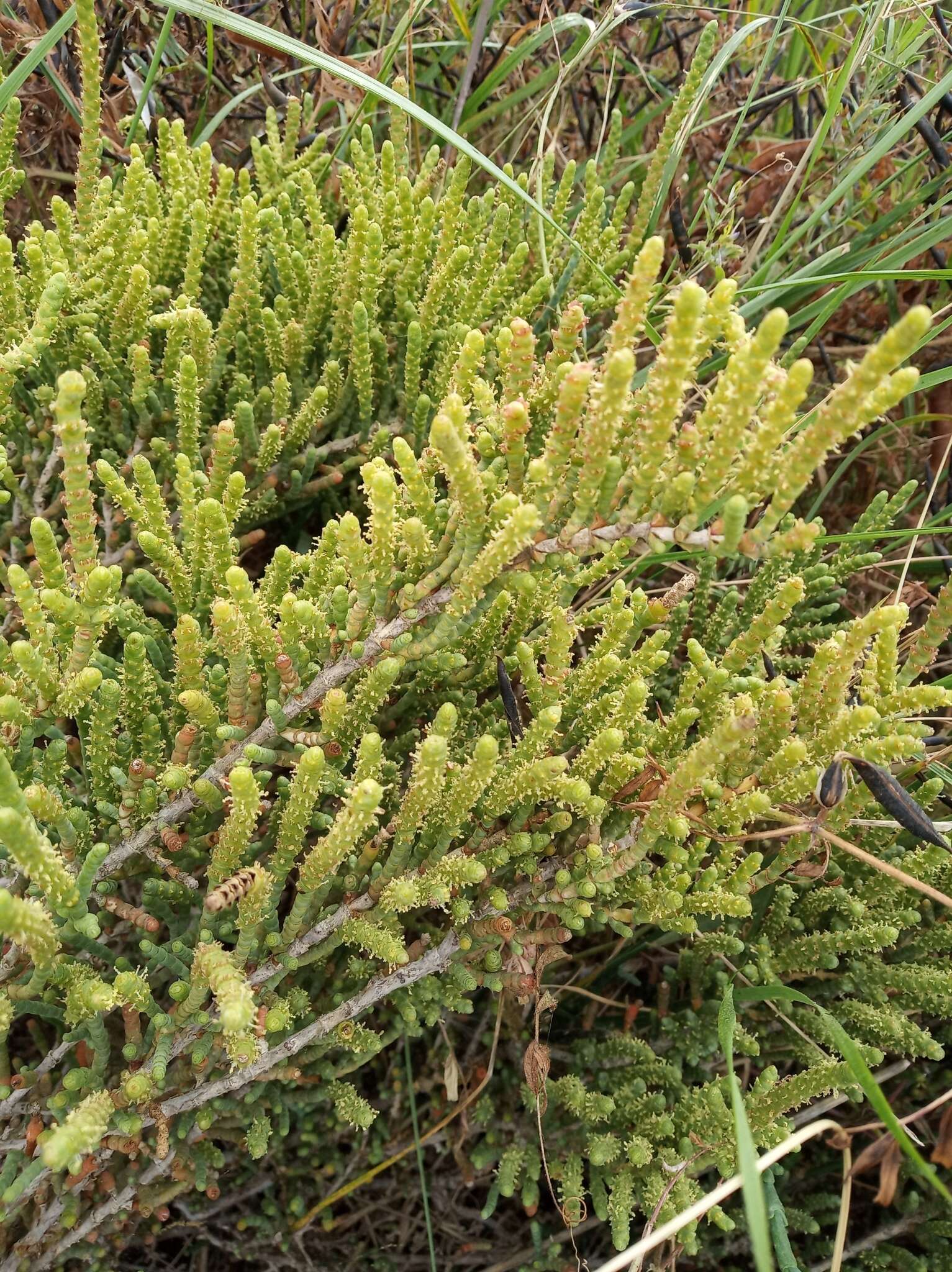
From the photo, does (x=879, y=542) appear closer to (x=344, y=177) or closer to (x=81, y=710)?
(x=344, y=177)

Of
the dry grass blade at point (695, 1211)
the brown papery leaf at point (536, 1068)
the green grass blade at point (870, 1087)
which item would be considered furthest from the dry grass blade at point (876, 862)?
the brown papery leaf at point (536, 1068)

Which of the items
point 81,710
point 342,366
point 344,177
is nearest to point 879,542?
point 342,366

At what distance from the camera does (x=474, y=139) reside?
2332 mm

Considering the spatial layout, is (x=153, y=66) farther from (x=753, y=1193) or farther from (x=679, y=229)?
(x=753, y=1193)

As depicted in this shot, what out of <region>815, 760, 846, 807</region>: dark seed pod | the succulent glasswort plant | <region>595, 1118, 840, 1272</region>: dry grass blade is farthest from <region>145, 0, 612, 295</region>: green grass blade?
<region>595, 1118, 840, 1272</region>: dry grass blade

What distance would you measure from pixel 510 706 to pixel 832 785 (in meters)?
0.43

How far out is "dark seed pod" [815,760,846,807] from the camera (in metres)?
1.12

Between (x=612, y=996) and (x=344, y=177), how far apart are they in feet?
5.29

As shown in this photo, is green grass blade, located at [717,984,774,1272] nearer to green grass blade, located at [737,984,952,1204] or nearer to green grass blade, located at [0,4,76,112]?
green grass blade, located at [737,984,952,1204]

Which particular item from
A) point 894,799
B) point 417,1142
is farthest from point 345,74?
point 417,1142

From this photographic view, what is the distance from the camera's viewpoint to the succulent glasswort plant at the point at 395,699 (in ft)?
3.00

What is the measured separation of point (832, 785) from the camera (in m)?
1.12

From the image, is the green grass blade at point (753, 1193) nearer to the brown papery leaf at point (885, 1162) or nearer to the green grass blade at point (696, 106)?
the brown papery leaf at point (885, 1162)

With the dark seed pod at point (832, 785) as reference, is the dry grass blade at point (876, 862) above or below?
below
